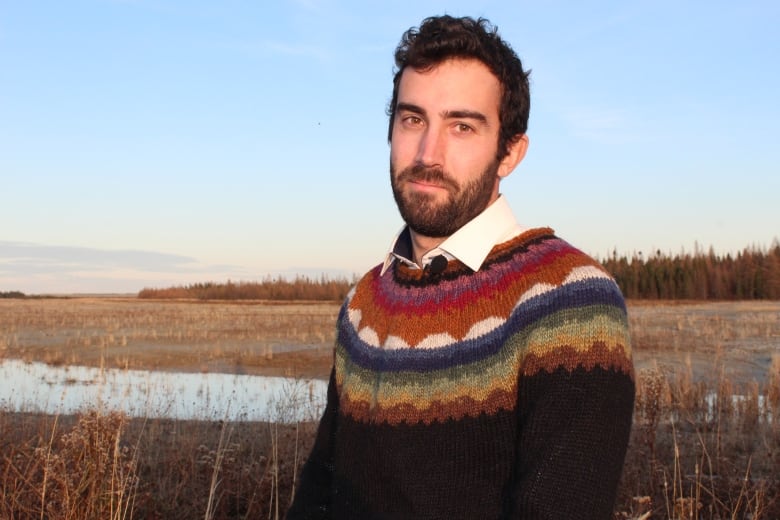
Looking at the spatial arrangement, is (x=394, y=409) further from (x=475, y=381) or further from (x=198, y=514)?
(x=198, y=514)

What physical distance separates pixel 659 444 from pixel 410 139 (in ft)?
21.8

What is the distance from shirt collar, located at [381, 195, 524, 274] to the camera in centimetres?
208

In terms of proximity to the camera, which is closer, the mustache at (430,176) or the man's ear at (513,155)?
the mustache at (430,176)

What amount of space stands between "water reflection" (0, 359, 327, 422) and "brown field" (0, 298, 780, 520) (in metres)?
0.68

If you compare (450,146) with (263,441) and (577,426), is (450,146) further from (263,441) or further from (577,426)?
(263,441)

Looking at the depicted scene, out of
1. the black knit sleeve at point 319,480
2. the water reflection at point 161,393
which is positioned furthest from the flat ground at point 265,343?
the black knit sleeve at point 319,480

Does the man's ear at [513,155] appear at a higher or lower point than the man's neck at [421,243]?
higher

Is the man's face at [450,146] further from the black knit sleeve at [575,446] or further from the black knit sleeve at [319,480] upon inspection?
the black knit sleeve at [319,480]

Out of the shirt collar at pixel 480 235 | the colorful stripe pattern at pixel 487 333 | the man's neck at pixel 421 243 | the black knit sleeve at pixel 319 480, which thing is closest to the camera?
the colorful stripe pattern at pixel 487 333

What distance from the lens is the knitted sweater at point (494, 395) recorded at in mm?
1682

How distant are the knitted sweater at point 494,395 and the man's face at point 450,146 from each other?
0.16 meters

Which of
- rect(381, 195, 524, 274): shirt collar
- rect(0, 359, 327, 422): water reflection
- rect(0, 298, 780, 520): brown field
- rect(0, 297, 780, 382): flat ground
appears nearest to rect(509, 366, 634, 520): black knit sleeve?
rect(381, 195, 524, 274): shirt collar

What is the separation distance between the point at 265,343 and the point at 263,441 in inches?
439

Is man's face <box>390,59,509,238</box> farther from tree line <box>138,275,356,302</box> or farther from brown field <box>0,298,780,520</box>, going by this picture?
tree line <box>138,275,356,302</box>
